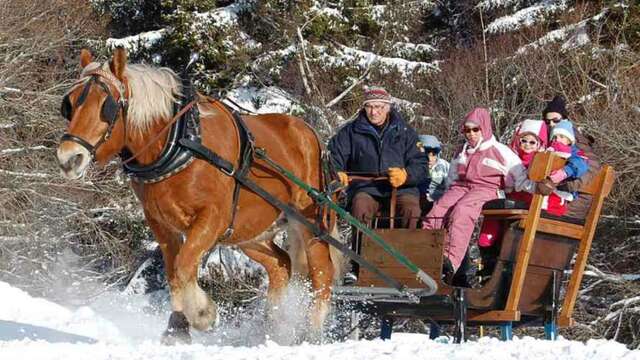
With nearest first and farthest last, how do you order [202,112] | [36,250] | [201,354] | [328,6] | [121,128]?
[201,354], [121,128], [202,112], [36,250], [328,6]

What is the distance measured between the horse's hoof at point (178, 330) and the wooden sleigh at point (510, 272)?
1.15 meters

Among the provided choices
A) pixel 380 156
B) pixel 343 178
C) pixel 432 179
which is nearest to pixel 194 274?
pixel 343 178

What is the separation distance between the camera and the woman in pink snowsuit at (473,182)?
6980 mm

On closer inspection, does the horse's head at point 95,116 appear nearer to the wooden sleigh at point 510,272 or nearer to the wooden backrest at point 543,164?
the wooden sleigh at point 510,272

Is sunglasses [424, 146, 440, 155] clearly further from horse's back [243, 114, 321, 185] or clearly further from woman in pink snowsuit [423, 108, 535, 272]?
woman in pink snowsuit [423, 108, 535, 272]

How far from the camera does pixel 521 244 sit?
676 cm

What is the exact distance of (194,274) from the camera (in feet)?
21.5

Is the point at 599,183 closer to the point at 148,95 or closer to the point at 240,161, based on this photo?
the point at 240,161

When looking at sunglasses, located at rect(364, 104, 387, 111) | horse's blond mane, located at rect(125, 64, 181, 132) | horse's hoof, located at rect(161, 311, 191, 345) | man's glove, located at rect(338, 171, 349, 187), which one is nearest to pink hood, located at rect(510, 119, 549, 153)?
sunglasses, located at rect(364, 104, 387, 111)

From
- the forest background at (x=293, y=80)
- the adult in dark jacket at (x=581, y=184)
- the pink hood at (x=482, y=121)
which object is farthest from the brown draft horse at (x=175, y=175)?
the forest background at (x=293, y=80)

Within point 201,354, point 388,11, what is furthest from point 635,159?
point 201,354

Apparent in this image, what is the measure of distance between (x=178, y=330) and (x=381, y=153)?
2.14 metres

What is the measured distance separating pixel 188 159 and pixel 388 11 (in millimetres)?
18644

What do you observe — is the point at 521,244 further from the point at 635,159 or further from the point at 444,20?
the point at 444,20
